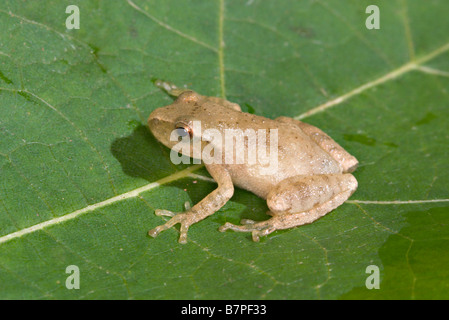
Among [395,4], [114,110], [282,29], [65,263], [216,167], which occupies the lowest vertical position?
[65,263]

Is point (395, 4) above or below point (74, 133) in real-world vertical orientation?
above

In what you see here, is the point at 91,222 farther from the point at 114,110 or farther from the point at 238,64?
the point at 238,64

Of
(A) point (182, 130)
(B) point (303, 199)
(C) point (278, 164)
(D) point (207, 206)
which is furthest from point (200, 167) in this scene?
(B) point (303, 199)

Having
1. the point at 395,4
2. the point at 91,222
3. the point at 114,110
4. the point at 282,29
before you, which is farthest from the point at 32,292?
the point at 395,4

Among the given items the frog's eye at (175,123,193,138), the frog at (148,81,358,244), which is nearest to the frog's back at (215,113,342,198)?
the frog at (148,81,358,244)

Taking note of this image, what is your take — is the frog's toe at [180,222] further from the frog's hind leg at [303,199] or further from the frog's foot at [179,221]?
the frog's hind leg at [303,199]

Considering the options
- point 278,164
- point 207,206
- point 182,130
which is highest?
point 182,130

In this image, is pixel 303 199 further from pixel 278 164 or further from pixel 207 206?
pixel 207 206

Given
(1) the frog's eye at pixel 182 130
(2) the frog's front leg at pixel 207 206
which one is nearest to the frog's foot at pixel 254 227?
(2) the frog's front leg at pixel 207 206
